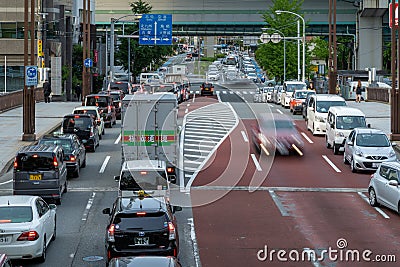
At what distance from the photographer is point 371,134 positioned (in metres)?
32.2

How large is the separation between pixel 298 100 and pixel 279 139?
61.7 feet

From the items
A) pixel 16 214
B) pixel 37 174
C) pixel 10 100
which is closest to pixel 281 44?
pixel 10 100

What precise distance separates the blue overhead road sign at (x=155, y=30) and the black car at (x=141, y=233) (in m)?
53.6

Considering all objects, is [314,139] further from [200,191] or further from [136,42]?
[136,42]

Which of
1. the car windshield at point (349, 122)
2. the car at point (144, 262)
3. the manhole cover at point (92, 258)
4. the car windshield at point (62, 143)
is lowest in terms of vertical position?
the manhole cover at point (92, 258)

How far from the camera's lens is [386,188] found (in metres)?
23.4

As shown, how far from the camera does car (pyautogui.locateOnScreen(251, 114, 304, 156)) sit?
35219mm

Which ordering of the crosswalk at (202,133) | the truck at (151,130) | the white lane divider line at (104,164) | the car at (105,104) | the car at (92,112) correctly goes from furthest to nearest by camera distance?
the car at (105,104)
the car at (92,112)
the crosswalk at (202,133)
the white lane divider line at (104,164)
the truck at (151,130)

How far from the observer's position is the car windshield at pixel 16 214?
17.3m

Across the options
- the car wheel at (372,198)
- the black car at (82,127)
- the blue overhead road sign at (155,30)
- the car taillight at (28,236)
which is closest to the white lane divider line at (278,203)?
the car wheel at (372,198)

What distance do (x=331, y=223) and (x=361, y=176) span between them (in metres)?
8.98

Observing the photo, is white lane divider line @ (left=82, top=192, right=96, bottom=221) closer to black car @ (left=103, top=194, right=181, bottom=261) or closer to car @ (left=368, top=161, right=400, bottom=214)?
black car @ (left=103, top=194, right=181, bottom=261)

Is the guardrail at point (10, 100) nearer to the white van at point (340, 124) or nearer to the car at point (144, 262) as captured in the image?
the white van at point (340, 124)

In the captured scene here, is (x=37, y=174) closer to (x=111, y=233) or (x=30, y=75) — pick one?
(x=111, y=233)
